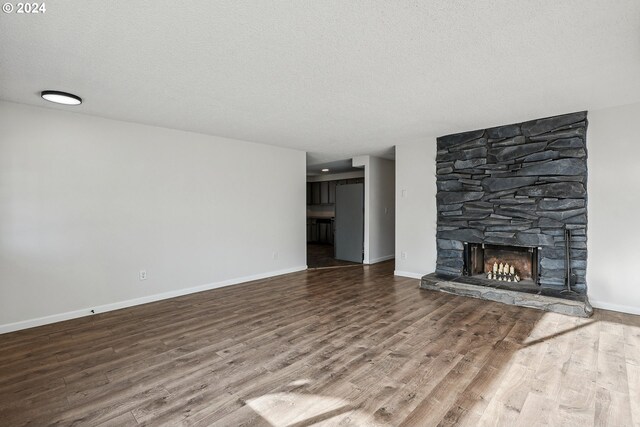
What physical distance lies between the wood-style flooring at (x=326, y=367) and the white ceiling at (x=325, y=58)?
7.92 feet

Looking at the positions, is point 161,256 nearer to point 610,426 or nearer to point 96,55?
point 96,55

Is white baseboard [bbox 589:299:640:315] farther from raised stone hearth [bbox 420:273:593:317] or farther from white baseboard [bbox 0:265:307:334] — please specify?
white baseboard [bbox 0:265:307:334]

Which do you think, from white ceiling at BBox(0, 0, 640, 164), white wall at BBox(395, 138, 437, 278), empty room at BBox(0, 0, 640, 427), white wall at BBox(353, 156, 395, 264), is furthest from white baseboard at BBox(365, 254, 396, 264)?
white ceiling at BBox(0, 0, 640, 164)

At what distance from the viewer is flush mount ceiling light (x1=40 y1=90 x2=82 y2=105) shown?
2.95 meters

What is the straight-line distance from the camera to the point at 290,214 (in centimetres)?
598

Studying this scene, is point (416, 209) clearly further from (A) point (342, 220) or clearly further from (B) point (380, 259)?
(A) point (342, 220)

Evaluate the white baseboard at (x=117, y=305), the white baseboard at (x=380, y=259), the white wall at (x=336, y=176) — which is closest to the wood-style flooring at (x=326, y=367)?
the white baseboard at (x=117, y=305)

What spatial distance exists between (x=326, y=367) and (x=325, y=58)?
2.41 meters

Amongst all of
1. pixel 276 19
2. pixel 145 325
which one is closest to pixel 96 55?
pixel 276 19

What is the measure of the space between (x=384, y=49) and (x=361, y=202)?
481 cm

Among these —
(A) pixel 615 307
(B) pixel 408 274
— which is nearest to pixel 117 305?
(B) pixel 408 274

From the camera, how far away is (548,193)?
3.93m

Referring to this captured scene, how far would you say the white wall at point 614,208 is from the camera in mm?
3471

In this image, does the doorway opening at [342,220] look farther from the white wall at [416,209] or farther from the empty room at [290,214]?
the white wall at [416,209]
